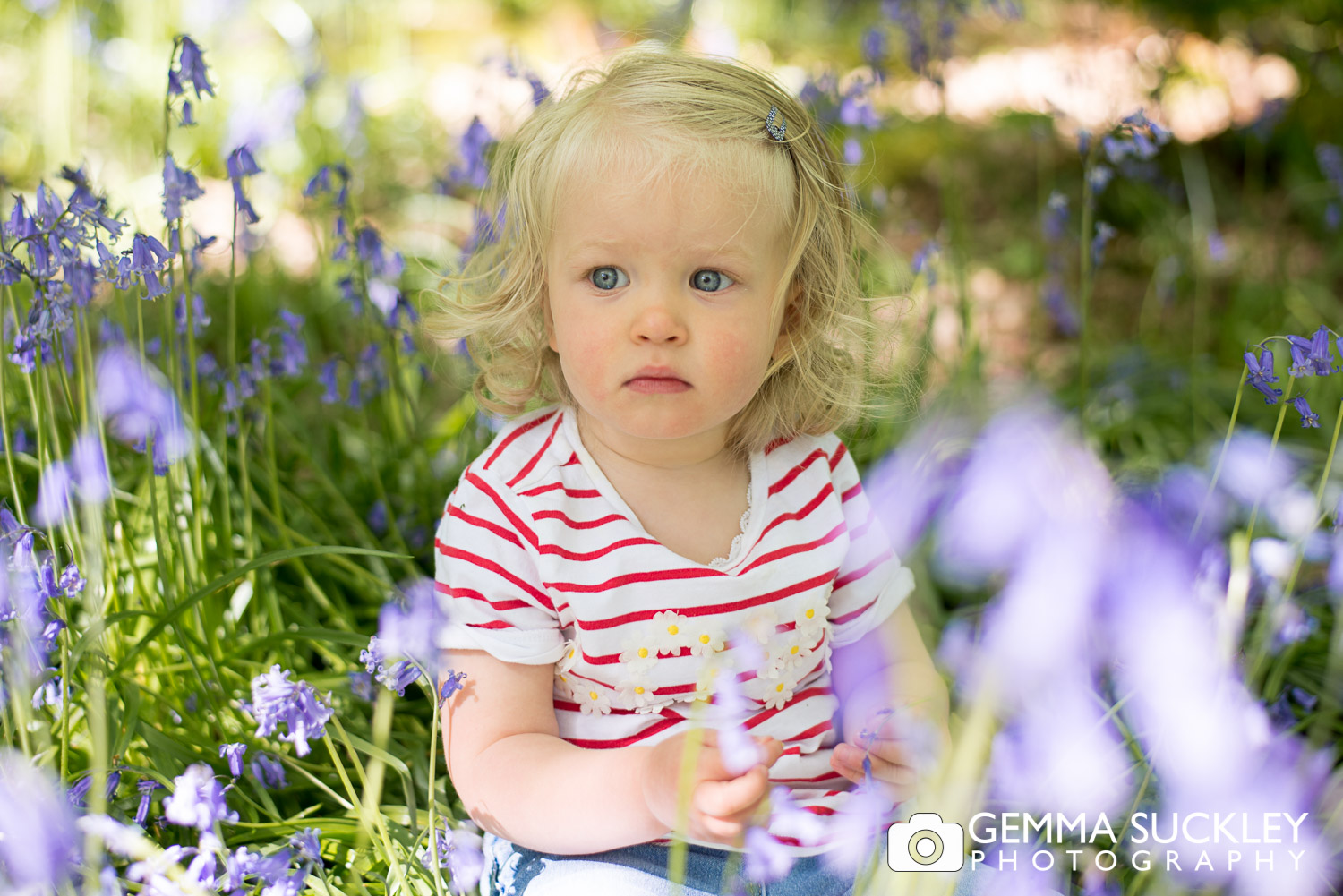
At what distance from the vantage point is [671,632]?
64.7 inches

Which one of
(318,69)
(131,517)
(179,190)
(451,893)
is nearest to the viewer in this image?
(451,893)

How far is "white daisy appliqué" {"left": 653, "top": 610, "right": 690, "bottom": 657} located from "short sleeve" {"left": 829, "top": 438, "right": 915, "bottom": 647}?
302mm

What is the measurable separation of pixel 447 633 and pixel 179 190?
81 cm

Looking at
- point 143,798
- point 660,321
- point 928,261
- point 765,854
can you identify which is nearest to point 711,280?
point 660,321

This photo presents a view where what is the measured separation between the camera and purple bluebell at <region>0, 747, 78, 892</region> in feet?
3.58

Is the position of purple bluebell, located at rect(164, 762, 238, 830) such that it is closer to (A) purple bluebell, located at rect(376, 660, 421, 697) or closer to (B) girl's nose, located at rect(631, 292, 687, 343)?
(A) purple bluebell, located at rect(376, 660, 421, 697)

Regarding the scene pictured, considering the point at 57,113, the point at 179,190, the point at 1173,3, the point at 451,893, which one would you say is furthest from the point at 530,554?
the point at 1173,3

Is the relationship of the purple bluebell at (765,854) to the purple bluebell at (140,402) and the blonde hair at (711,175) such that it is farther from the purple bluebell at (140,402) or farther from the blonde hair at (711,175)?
the purple bluebell at (140,402)

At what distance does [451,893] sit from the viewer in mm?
1585

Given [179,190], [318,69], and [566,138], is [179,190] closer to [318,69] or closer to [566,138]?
[566,138]

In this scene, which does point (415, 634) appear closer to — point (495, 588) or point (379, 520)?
point (495, 588)

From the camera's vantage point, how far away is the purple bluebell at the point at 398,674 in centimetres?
134

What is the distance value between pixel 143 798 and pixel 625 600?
2.54 ft

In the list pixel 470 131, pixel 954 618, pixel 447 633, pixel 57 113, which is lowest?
pixel 954 618
